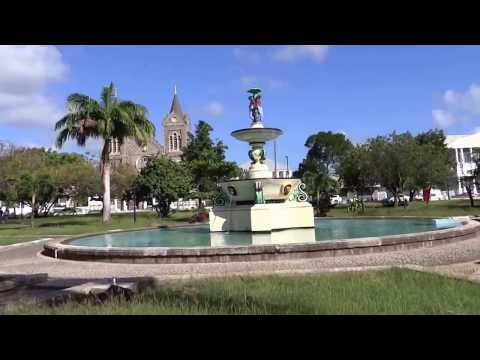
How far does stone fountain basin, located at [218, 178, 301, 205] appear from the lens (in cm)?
1739

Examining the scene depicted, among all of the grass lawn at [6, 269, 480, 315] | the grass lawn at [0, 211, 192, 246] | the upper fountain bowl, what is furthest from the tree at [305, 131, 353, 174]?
the grass lawn at [6, 269, 480, 315]

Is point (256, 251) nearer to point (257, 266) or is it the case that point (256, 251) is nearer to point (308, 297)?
point (257, 266)

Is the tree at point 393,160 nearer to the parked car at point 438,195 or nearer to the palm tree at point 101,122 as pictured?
the palm tree at point 101,122

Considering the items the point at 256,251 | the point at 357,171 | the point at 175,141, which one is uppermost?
the point at 175,141

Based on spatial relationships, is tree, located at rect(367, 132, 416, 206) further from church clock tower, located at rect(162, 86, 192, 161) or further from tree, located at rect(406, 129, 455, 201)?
church clock tower, located at rect(162, 86, 192, 161)

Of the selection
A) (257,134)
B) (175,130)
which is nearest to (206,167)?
(257,134)

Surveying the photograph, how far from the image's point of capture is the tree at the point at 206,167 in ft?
157

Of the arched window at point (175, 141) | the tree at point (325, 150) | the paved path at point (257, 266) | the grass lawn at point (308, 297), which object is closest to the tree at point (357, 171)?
the tree at point (325, 150)

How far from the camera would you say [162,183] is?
135 feet

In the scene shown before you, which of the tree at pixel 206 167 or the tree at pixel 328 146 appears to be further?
the tree at pixel 328 146

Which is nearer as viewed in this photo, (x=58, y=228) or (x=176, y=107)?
(x=58, y=228)

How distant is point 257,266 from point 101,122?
22.8 m

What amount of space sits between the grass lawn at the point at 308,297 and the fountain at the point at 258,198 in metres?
8.85
